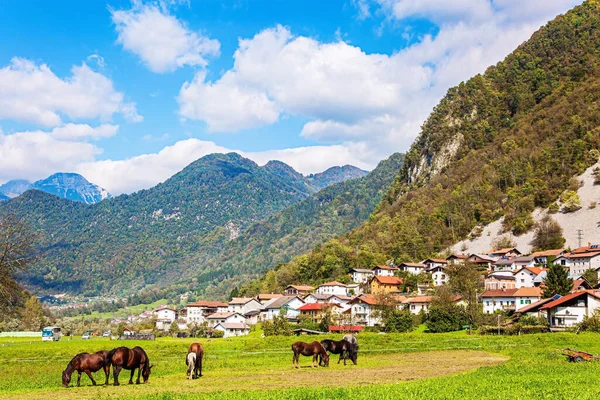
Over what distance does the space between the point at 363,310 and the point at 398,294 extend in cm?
1164

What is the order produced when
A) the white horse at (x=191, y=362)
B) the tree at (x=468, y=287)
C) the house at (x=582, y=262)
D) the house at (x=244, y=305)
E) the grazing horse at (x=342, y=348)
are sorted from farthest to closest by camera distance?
the house at (x=244, y=305)
the house at (x=582, y=262)
the tree at (x=468, y=287)
the grazing horse at (x=342, y=348)
the white horse at (x=191, y=362)

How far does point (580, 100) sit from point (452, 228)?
228ft

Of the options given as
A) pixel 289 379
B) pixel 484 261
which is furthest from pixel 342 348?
pixel 484 261

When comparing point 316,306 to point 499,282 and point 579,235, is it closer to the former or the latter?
point 499,282

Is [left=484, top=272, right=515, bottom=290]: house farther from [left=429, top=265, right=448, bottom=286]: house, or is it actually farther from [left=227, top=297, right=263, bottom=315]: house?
[left=227, top=297, right=263, bottom=315]: house

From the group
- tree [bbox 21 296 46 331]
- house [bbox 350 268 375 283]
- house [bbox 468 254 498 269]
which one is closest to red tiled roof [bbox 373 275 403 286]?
house [bbox 350 268 375 283]

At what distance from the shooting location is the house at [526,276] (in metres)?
111

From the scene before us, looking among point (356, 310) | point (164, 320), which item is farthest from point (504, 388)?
point (164, 320)

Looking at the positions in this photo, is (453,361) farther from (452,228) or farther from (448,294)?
(452,228)

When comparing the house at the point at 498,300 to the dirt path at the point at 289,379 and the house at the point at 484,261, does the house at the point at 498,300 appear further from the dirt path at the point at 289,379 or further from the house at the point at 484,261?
the dirt path at the point at 289,379

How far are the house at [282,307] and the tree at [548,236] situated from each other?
2379 inches

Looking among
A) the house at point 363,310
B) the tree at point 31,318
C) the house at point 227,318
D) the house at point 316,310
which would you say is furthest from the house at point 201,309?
the house at point 363,310

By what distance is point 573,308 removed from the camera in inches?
2714

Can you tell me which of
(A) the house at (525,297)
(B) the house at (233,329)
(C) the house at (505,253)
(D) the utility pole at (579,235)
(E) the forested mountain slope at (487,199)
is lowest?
(B) the house at (233,329)
